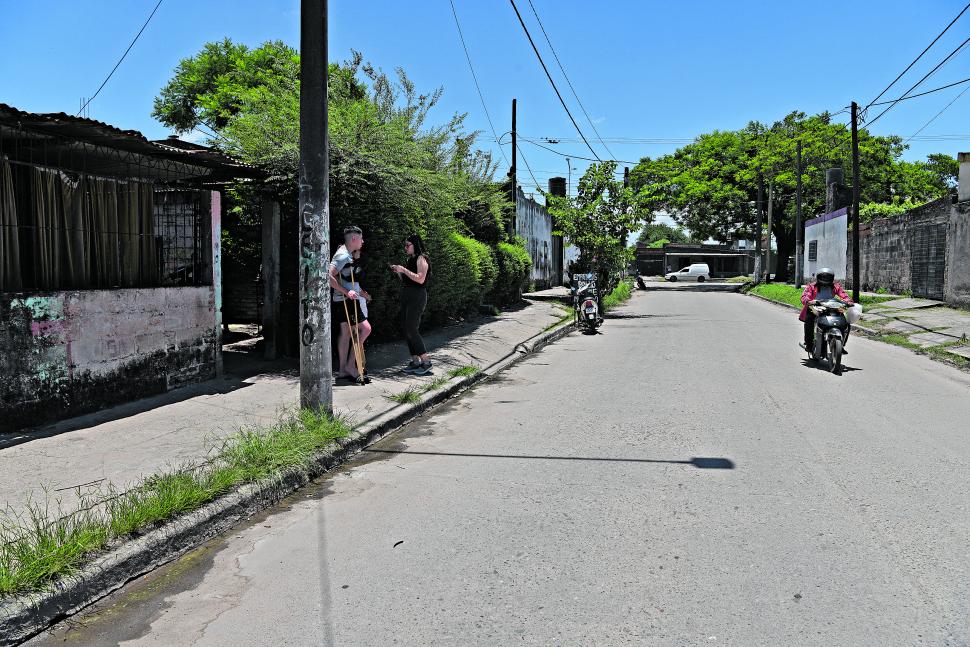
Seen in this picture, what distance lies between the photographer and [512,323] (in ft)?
56.7

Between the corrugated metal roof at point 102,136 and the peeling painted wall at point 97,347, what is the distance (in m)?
1.41

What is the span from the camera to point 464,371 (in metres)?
10.2

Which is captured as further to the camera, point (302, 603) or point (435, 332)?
point (435, 332)

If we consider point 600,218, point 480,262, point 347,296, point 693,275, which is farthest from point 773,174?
point 347,296

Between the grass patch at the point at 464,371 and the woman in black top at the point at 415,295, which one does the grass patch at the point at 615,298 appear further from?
the woman in black top at the point at 415,295

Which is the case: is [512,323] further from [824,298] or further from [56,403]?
[56,403]

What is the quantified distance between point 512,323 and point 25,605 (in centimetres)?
1438

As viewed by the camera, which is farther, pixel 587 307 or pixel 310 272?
pixel 587 307

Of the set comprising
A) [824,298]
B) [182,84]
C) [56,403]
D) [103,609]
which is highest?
[182,84]

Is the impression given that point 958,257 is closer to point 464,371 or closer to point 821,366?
point 821,366

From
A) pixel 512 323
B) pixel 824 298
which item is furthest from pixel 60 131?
pixel 512 323

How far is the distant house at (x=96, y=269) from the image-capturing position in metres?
6.14

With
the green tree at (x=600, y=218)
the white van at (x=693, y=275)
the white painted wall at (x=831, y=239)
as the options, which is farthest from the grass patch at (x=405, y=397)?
the white van at (x=693, y=275)

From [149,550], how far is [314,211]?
10.9 feet
